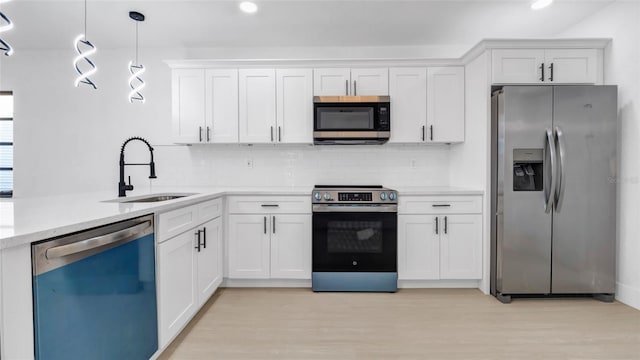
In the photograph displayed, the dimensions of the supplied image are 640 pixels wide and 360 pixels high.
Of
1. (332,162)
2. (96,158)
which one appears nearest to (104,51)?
(96,158)

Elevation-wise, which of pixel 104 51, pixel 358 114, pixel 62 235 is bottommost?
pixel 62 235

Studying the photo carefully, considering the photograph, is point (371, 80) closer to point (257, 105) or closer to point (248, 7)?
point (257, 105)

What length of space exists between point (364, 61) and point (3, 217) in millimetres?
2935

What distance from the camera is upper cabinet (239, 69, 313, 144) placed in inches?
129

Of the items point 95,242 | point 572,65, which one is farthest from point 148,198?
point 572,65

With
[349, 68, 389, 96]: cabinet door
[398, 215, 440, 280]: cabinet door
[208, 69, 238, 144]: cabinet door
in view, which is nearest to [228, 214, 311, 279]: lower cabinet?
[398, 215, 440, 280]: cabinet door

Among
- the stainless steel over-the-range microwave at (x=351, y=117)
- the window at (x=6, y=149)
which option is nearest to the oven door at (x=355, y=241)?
the stainless steel over-the-range microwave at (x=351, y=117)

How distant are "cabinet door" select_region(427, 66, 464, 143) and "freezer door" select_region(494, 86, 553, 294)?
60 cm

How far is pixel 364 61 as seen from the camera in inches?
126

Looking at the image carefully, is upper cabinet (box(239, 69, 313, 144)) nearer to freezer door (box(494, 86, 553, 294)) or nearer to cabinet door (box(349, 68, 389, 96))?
cabinet door (box(349, 68, 389, 96))

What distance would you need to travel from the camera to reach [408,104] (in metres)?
3.27

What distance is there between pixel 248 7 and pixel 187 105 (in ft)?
3.96

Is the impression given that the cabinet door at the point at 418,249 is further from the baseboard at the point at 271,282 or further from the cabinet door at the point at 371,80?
the cabinet door at the point at 371,80

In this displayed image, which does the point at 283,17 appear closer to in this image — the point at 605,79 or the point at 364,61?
the point at 364,61
